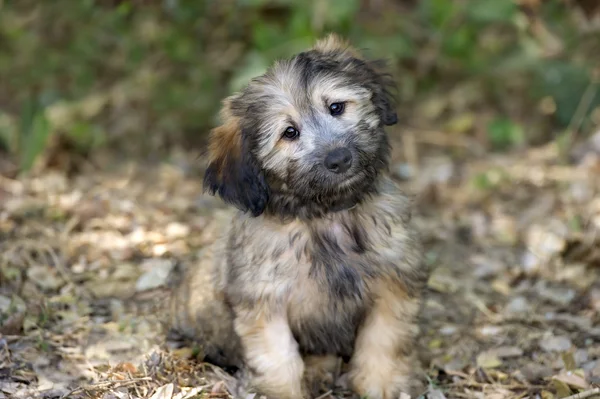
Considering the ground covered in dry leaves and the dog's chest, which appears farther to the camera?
the ground covered in dry leaves

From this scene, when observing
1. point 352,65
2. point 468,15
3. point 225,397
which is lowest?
point 225,397

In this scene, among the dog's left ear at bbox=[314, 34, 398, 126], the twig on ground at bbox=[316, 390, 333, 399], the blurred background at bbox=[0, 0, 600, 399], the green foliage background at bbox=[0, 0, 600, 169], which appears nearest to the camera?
the dog's left ear at bbox=[314, 34, 398, 126]

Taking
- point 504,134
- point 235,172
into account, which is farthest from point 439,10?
point 235,172

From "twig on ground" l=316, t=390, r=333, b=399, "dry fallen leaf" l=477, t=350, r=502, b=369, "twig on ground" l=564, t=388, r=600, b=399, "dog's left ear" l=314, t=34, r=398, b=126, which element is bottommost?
"twig on ground" l=316, t=390, r=333, b=399

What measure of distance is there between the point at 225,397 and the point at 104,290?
4.64 ft

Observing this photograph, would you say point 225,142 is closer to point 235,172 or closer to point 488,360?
point 235,172

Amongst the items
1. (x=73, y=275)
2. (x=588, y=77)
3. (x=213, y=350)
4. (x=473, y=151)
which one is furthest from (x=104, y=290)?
(x=588, y=77)

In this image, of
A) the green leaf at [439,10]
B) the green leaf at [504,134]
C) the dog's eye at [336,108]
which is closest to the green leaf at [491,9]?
the green leaf at [439,10]

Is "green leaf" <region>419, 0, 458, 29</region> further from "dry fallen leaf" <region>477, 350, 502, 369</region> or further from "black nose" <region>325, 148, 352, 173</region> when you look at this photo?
"black nose" <region>325, 148, 352, 173</region>

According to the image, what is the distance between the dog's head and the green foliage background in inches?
135

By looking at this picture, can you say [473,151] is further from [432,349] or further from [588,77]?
[432,349]

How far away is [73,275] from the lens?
5.24 meters

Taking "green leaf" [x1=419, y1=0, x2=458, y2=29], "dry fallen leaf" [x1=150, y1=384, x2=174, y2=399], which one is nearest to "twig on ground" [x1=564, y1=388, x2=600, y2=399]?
"dry fallen leaf" [x1=150, y1=384, x2=174, y2=399]

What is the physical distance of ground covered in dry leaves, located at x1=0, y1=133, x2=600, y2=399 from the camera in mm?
4207
